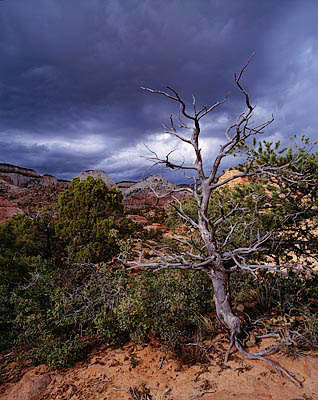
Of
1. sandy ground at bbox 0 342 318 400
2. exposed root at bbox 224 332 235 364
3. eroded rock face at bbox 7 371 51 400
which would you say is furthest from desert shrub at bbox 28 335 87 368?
exposed root at bbox 224 332 235 364

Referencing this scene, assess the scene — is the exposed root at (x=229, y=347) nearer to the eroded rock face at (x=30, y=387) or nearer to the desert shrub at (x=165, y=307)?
the desert shrub at (x=165, y=307)

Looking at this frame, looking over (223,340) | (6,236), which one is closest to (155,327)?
(223,340)

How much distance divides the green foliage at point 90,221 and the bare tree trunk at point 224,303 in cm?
497

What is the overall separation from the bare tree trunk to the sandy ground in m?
0.42

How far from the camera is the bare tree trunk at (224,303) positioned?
4.45 meters

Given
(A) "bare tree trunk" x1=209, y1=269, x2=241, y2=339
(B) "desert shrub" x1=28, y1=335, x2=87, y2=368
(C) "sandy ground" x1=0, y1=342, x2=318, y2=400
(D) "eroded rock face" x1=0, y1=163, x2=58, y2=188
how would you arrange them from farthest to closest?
(D) "eroded rock face" x1=0, y1=163, x2=58, y2=188, (B) "desert shrub" x1=28, y1=335, x2=87, y2=368, (A) "bare tree trunk" x1=209, y1=269, x2=241, y2=339, (C) "sandy ground" x1=0, y1=342, x2=318, y2=400

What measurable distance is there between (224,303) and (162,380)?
161 cm

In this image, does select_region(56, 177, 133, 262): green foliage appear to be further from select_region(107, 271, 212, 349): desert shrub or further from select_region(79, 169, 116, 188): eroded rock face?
select_region(79, 169, 116, 188): eroded rock face

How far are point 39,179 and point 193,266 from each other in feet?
218

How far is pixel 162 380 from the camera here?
13.1ft

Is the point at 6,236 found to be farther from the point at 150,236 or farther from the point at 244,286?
the point at 150,236

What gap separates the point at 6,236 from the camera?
773 centimetres

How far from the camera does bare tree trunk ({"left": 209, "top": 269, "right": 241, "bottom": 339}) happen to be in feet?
14.6

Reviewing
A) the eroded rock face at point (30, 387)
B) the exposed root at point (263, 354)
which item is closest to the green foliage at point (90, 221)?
the eroded rock face at point (30, 387)
